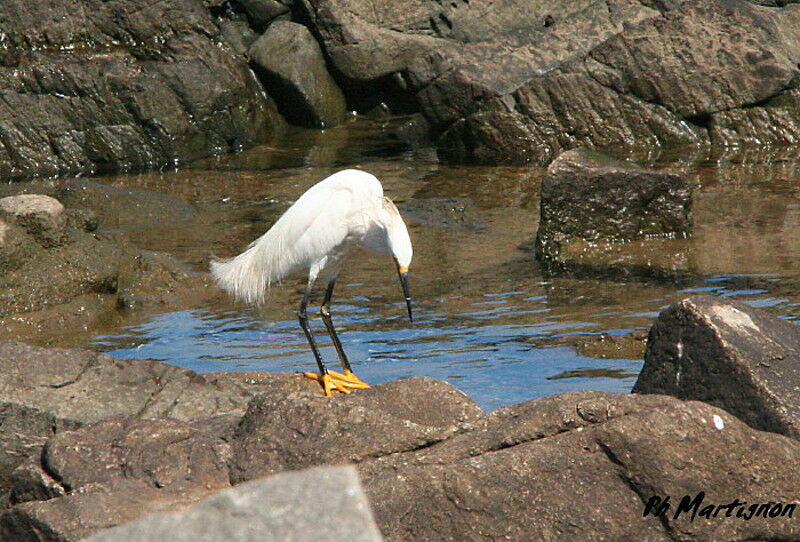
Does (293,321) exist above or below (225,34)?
below

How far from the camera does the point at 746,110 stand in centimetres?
1478

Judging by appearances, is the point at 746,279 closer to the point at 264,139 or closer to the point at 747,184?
the point at 747,184

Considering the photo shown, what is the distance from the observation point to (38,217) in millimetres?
8977

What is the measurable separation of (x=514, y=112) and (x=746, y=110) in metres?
3.09

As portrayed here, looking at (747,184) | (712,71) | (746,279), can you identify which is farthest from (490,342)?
(712,71)

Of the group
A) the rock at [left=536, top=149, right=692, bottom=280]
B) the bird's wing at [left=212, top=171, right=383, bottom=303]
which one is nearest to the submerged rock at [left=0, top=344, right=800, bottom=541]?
the bird's wing at [left=212, top=171, right=383, bottom=303]

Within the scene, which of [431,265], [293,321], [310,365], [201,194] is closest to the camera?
[310,365]

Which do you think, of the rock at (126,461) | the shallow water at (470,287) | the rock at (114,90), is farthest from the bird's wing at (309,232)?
the rock at (114,90)

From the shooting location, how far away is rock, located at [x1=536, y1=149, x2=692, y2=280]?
1013 cm

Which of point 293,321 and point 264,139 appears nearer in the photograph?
point 293,321

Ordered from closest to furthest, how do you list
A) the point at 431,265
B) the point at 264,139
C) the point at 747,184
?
the point at 431,265 → the point at 747,184 → the point at 264,139

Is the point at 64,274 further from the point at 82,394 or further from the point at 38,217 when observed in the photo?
the point at 82,394

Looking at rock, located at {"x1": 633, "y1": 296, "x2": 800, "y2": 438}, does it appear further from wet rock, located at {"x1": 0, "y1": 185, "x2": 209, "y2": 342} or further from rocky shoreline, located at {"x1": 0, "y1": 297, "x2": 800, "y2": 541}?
wet rock, located at {"x1": 0, "y1": 185, "x2": 209, "y2": 342}

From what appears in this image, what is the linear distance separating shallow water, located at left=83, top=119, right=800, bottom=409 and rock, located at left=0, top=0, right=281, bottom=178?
922mm
